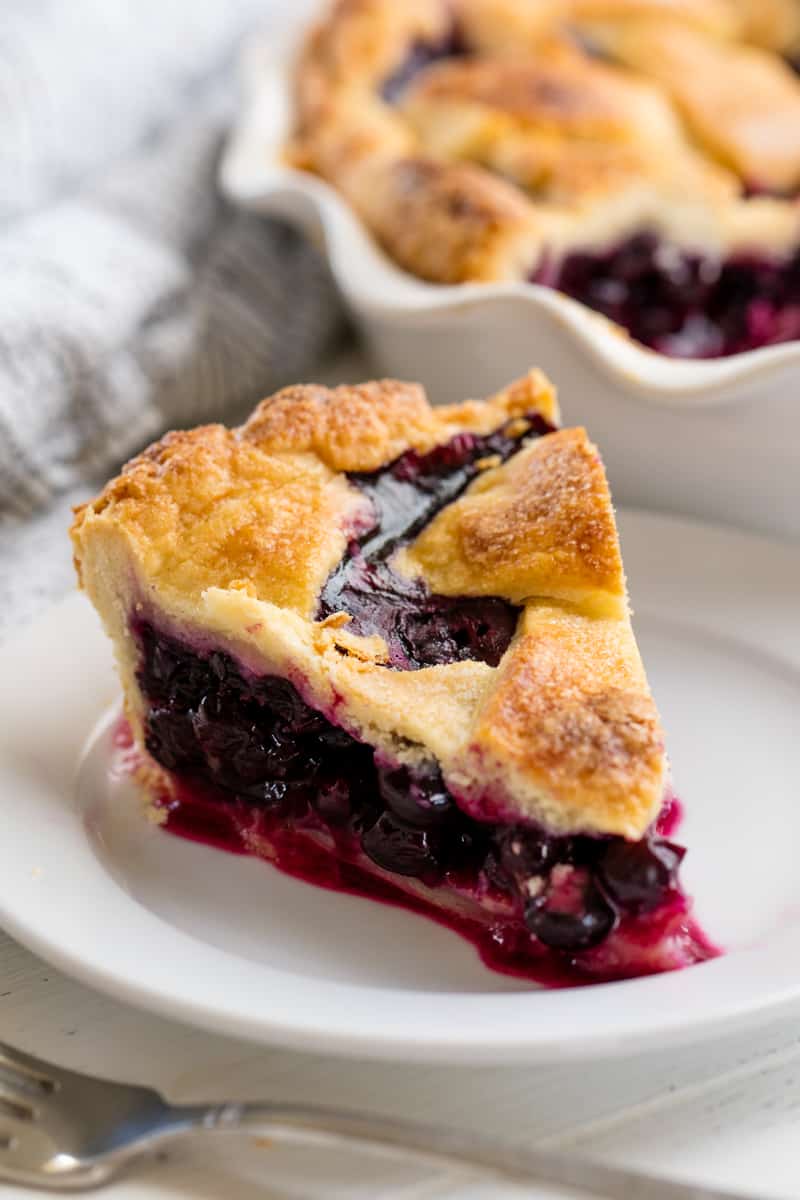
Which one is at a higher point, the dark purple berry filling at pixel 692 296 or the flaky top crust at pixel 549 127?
the flaky top crust at pixel 549 127

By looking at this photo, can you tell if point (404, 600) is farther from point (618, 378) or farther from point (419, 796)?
point (618, 378)

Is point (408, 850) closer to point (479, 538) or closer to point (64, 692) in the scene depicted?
point (479, 538)

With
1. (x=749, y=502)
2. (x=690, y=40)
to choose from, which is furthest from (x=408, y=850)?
(x=690, y=40)

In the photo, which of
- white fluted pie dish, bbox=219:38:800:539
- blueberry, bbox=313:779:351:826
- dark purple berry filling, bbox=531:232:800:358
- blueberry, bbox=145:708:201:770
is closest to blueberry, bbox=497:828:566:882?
blueberry, bbox=313:779:351:826

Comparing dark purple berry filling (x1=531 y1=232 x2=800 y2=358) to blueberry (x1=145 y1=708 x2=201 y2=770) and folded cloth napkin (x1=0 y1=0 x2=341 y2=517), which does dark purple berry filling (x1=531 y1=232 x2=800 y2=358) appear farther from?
blueberry (x1=145 y1=708 x2=201 y2=770)

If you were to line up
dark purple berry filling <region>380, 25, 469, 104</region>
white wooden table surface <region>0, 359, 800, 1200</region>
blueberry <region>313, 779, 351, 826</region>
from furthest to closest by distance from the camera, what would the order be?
dark purple berry filling <region>380, 25, 469, 104</region> → blueberry <region>313, 779, 351, 826</region> → white wooden table surface <region>0, 359, 800, 1200</region>

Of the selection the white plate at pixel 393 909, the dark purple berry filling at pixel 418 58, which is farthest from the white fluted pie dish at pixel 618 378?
the dark purple berry filling at pixel 418 58

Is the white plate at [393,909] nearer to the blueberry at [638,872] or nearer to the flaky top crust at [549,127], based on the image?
the blueberry at [638,872]
